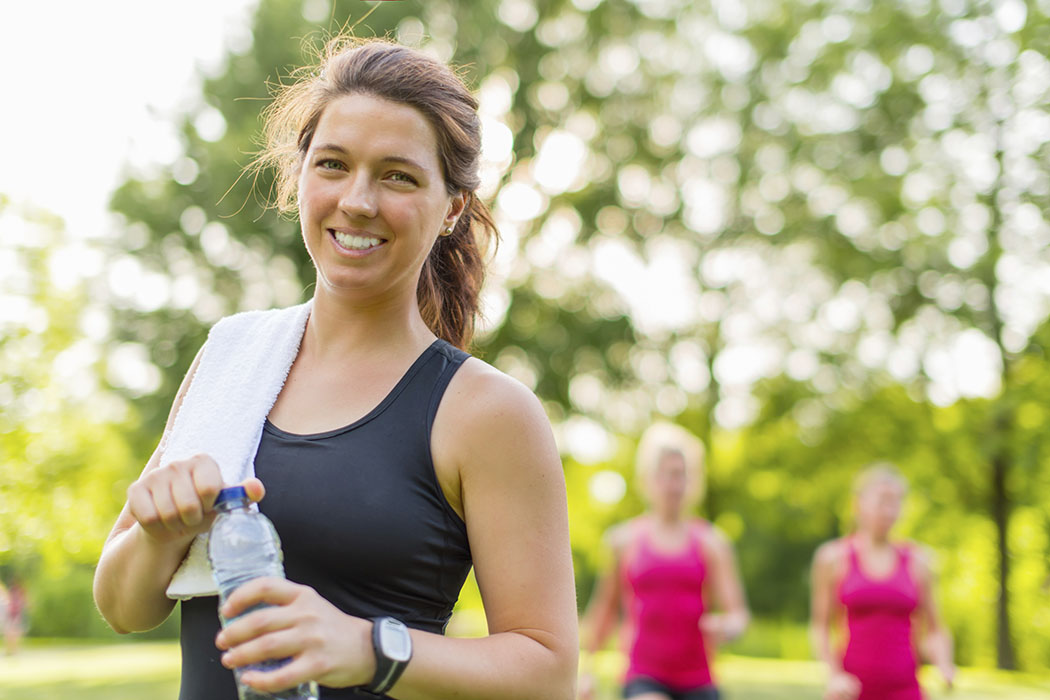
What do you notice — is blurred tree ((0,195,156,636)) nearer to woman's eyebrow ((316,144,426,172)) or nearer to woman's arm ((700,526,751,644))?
woman's arm ((700,526,751,644))

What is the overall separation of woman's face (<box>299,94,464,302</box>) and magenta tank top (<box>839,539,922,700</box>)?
5181 mm

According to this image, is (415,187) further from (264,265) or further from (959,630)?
(959,630)

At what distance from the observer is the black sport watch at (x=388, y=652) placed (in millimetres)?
1467

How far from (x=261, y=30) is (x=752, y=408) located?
11.2m

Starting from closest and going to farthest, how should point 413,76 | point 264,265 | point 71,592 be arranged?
point 413,76 < point 71,592 < point 264,265

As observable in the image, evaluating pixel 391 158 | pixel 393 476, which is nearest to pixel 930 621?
pixel 393 476

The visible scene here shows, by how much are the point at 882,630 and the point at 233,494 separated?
547 centimetres

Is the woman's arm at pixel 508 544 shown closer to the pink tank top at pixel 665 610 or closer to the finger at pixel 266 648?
the finger at pixel 266 648

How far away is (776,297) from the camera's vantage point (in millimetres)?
19922

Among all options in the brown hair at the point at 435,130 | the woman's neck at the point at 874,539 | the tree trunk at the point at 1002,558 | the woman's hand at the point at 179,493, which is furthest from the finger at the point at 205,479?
the tree trunk at the point at 1002,558

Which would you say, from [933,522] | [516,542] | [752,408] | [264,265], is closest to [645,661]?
[516,542]

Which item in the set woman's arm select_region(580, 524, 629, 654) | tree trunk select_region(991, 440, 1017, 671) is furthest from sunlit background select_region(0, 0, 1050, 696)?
woman's arm select_region(580, 524, 629, 654)

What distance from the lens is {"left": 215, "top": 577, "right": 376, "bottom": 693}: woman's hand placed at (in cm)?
136

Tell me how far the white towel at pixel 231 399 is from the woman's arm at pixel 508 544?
13.4 inches
